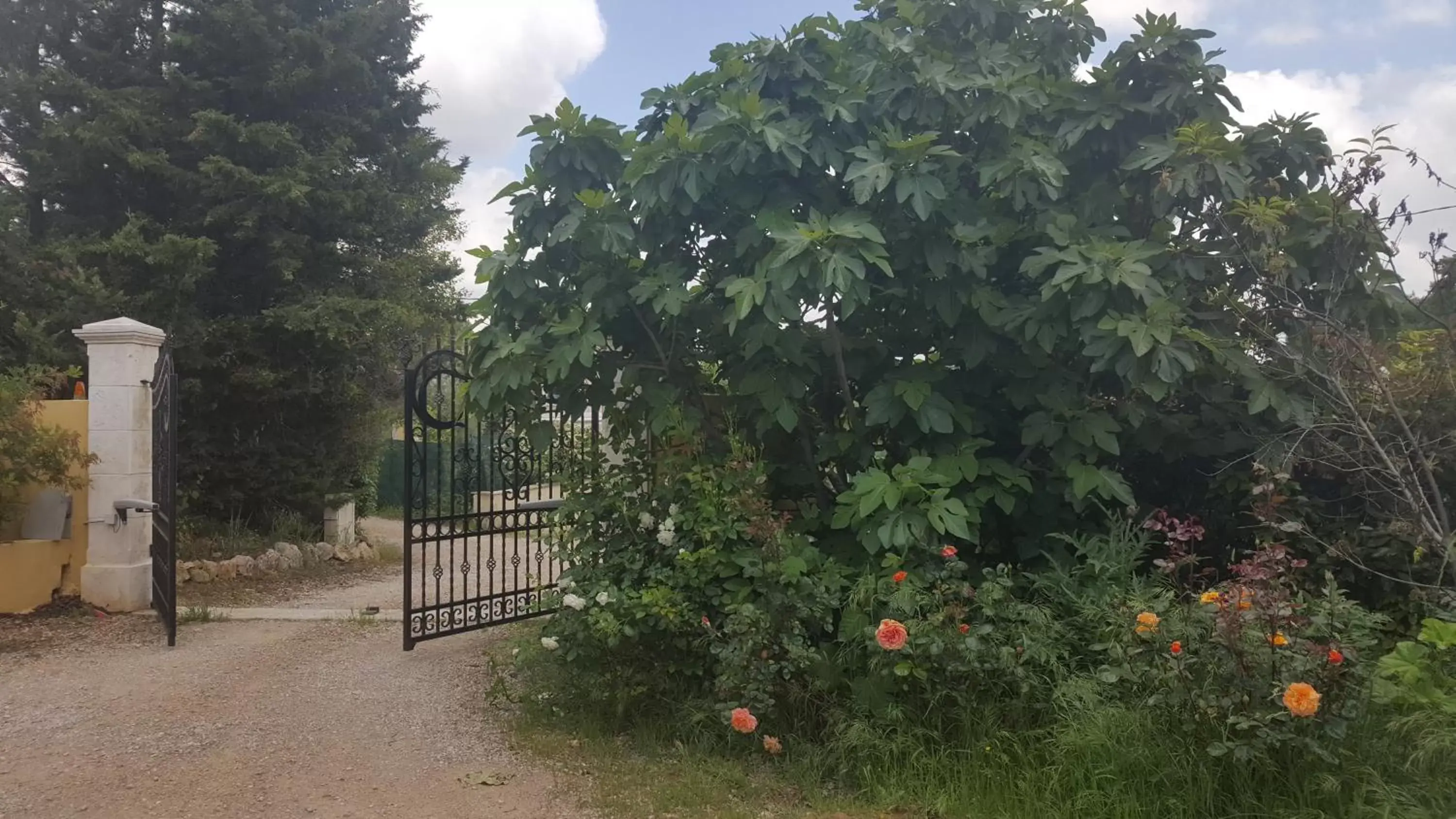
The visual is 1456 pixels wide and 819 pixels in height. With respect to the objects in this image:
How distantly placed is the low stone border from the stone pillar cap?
9.01 ft

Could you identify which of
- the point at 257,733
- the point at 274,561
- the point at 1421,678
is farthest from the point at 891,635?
the point at 274,561

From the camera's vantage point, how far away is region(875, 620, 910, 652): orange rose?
360 centimetres

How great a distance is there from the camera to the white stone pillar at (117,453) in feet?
23.7

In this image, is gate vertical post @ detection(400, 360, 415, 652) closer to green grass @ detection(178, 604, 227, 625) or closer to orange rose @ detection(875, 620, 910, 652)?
green grass @ detection(178, 604, 227, 625)

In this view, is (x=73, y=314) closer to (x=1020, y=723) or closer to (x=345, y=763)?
(x=345, y=763)

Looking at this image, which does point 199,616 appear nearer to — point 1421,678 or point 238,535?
point 238,535

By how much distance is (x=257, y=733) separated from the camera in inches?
182

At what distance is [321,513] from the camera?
11.3m

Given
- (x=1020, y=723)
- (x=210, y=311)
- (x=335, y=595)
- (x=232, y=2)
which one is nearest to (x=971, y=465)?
(x=1020, y=723)

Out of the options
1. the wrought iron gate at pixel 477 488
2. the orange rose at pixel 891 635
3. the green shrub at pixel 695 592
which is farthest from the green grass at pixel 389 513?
the orange rose at pixel 891 635

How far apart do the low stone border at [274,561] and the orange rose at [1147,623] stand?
876cm

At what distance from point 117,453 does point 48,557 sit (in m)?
1.00

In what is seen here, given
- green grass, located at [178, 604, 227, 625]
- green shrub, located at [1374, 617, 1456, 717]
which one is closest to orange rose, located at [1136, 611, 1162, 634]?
green shrub, located at [1374, 617, 1456, 717]

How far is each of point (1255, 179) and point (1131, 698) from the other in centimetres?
275
